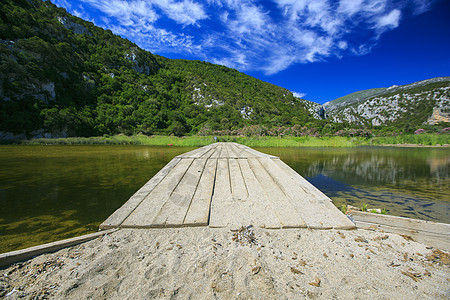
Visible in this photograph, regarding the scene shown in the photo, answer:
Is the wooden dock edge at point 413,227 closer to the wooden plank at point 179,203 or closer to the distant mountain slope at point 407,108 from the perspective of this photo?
the wooden plank at point 179,203

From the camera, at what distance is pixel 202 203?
103 inches

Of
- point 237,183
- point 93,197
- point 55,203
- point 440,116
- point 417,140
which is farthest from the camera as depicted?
point 440,116

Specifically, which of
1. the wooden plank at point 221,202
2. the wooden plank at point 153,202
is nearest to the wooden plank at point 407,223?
the wooden plank at point 221,202

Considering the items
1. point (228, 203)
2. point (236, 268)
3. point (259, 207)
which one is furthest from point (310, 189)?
point (236, 268)

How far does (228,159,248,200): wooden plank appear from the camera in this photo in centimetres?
293

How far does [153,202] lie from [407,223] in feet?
10.2

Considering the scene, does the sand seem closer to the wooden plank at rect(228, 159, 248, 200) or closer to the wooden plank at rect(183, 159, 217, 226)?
the wooden plank at rect(183, 159, 217, 226)

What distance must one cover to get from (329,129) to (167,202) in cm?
3104

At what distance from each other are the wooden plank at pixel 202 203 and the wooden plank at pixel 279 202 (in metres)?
0.91

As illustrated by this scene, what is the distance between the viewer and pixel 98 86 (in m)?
54.3

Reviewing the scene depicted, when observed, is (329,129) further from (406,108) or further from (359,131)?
(406,108)

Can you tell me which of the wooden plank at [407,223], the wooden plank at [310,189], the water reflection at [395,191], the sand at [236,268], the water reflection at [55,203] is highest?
the wooden plank at [310,189]

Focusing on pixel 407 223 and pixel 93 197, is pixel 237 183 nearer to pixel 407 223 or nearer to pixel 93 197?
pixel 407 223

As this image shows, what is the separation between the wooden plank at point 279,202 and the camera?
2208 mm
